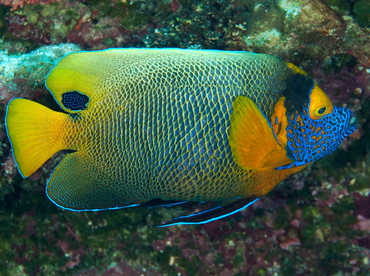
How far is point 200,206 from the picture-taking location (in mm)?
2801

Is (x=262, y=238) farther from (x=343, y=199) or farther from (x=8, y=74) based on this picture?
(x=8, y=74)

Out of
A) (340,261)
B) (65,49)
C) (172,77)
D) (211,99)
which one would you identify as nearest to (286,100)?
(211,99)

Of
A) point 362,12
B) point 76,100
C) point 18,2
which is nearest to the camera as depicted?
point 76,100

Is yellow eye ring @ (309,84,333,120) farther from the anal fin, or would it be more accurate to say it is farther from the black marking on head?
the anal fin

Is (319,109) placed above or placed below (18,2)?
below

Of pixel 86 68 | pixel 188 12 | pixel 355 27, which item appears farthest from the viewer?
pixel 188 12

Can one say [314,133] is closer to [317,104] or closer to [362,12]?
[317,104]

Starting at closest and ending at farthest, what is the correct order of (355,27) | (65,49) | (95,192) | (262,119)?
(262,119) < (95,192) < (355,27) < (65,49)

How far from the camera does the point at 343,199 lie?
2.62 meters

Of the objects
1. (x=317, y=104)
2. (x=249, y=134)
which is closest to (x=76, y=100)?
(x=249, y=134)

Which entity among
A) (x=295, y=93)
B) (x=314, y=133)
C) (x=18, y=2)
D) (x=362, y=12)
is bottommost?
(x=314, y=133)

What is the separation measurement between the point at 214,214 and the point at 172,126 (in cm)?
64

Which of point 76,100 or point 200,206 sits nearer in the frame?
point 76,100

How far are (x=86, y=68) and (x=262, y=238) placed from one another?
2.39m
